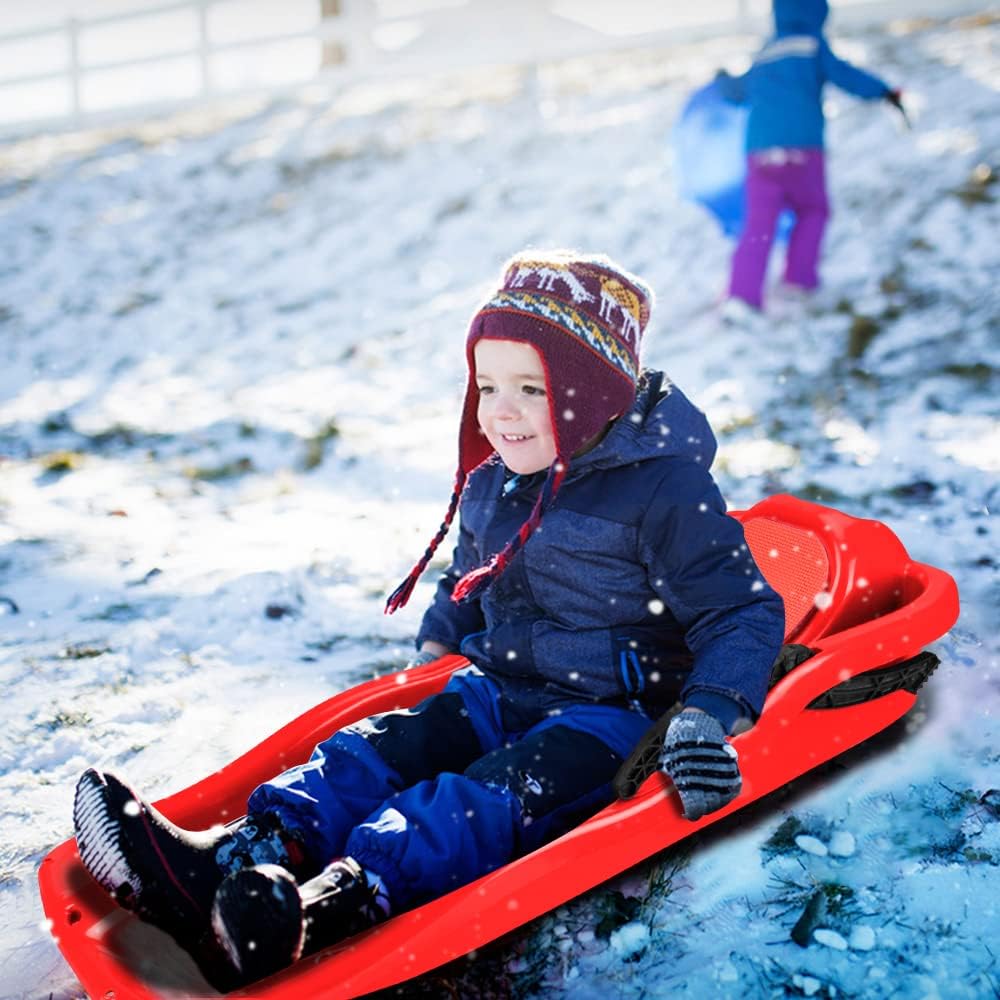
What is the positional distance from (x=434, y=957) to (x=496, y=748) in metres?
0.53

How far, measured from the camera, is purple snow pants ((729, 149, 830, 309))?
5191 mm

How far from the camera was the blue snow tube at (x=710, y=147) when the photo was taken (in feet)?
17.8

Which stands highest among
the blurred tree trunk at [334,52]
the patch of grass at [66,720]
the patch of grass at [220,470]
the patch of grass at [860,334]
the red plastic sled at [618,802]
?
the blurred tree trunk at [334,52]

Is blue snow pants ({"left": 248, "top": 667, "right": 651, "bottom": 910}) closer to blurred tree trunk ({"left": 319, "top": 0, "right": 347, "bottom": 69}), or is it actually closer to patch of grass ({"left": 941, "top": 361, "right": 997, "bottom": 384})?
patch of grass ({"left": 941, "top": 361, "right": 997, "bottom": 384})

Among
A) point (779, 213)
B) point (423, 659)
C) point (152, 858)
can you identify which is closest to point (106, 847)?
point (152, 858)

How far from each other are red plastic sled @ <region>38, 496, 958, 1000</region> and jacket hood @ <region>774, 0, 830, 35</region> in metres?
3.66

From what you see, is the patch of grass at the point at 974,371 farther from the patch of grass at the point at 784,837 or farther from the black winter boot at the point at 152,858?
the black winter boot at the point at 152,858

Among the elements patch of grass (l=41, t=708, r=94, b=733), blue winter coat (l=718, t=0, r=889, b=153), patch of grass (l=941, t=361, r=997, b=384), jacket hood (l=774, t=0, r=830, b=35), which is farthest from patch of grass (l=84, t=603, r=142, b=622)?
jacket hood (l=774, t=0, r=830, b=35)

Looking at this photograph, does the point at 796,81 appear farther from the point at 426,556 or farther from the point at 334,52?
the point at 334,52

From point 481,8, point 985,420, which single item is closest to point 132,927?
point 985,420

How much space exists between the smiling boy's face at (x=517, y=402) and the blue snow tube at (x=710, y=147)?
3.93 m

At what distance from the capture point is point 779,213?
5.34 m


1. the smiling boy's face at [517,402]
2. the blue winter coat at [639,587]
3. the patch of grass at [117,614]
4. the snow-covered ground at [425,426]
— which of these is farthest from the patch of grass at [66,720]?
the smiling boy's face at [517,402]

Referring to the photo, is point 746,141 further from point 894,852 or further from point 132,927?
point 132,927
